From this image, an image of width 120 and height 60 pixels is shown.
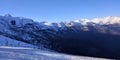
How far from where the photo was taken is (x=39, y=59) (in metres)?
16.9

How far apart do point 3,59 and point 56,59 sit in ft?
13.3

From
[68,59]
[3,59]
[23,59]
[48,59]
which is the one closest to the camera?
[3,59]

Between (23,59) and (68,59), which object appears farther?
(68,59)

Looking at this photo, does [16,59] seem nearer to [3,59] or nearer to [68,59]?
[3,59]

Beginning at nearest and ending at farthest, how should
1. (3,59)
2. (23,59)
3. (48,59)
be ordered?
(3,59) → (23,59) → (48,59)

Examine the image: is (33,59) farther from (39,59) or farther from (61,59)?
(61,59)

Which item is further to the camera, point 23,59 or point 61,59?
point 61,59

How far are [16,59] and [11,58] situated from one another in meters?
0.38

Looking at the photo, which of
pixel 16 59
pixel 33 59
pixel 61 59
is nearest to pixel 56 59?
pixel 61 59

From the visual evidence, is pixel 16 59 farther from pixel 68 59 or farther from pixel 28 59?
pixel 68 59

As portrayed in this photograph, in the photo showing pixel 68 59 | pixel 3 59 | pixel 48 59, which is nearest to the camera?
pixel 3 59

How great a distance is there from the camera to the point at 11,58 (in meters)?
15.7

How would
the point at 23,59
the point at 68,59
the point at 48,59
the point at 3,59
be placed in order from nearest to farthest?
the point at 3,59 → the point at 23,59 → the point at 48,59 → the point at 68,59

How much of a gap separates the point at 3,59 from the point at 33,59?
2278mm
